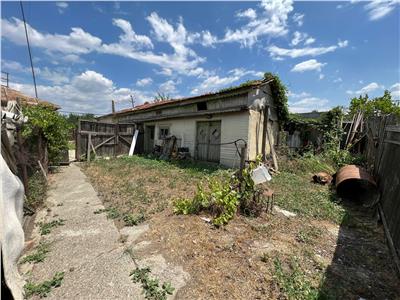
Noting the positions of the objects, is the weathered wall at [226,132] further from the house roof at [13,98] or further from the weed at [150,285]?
the weed at [150,285]

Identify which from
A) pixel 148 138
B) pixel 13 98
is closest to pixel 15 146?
pixel 148 138

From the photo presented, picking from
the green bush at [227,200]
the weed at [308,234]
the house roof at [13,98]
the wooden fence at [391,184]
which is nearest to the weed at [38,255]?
the green bush at [227,200]

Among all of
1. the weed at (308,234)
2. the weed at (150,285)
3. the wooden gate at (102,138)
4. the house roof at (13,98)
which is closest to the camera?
the weed at (150,285)

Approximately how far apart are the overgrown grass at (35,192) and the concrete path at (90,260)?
0.86 ft

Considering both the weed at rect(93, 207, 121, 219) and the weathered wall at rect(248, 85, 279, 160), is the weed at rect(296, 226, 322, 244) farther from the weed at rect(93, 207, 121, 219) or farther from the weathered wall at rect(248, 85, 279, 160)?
the weathered wall at rect(248, 85, 279, 160)

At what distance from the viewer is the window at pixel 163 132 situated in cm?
1328

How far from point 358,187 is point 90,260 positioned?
7554 mm

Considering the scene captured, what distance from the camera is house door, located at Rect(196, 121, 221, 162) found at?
10258 millimetres

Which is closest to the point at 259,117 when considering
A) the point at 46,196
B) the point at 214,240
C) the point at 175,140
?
the point at 175,140

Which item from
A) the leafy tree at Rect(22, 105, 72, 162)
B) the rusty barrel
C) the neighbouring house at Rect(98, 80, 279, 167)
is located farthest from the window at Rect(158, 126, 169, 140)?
the rusty barrel

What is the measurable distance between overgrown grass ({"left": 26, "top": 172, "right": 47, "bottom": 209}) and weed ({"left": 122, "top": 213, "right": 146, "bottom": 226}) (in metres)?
2.12

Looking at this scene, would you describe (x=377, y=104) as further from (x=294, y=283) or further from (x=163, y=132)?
(x=294, y=283)

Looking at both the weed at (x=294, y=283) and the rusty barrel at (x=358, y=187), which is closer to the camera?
the weed at (x=294, y=283)

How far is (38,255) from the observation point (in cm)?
335
